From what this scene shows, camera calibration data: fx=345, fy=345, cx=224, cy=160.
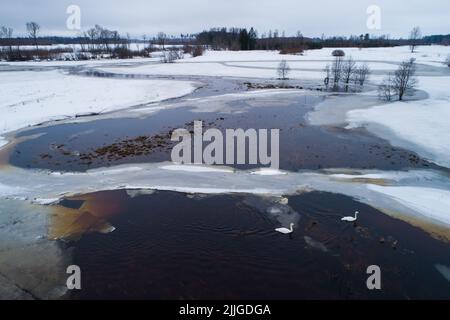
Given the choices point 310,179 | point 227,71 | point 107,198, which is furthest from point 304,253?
point 227,71
